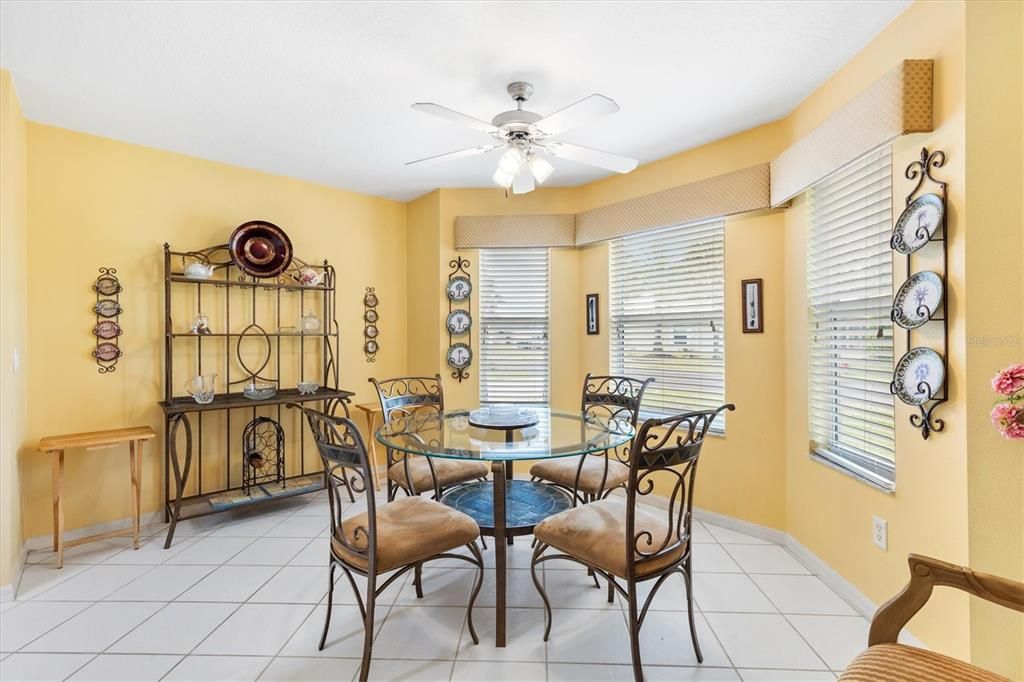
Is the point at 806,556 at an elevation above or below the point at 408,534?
below

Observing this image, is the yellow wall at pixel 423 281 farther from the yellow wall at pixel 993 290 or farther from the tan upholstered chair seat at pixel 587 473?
the yellow wall at pixel 993 290

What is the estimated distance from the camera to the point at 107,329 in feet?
9.53

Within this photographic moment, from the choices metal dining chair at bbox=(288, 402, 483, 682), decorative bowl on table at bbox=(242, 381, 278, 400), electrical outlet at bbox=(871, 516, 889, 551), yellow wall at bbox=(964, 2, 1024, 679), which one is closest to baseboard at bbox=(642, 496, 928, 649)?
electrical outlet at bbox=(871, 516, 889, 551)

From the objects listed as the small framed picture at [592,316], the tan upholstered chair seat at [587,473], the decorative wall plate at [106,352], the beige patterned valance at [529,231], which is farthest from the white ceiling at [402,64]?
the tan upholstered chair seat at [587,473]

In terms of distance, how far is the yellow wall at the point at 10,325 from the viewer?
7.20 feet

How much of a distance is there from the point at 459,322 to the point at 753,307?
2265 mm

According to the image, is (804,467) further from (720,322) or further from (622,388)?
(622,388)

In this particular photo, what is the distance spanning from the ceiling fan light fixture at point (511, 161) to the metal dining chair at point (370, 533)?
1.39 m

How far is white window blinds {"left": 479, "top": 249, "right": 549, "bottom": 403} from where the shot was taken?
3928 millimetres

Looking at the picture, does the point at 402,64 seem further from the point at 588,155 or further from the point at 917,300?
the point at 917,300

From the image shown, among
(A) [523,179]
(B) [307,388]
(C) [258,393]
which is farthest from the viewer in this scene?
(B) [307,388]

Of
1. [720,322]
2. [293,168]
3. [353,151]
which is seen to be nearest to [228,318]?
[293,168]

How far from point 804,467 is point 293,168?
4062 millimetres

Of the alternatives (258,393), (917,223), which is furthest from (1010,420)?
(258,393)
